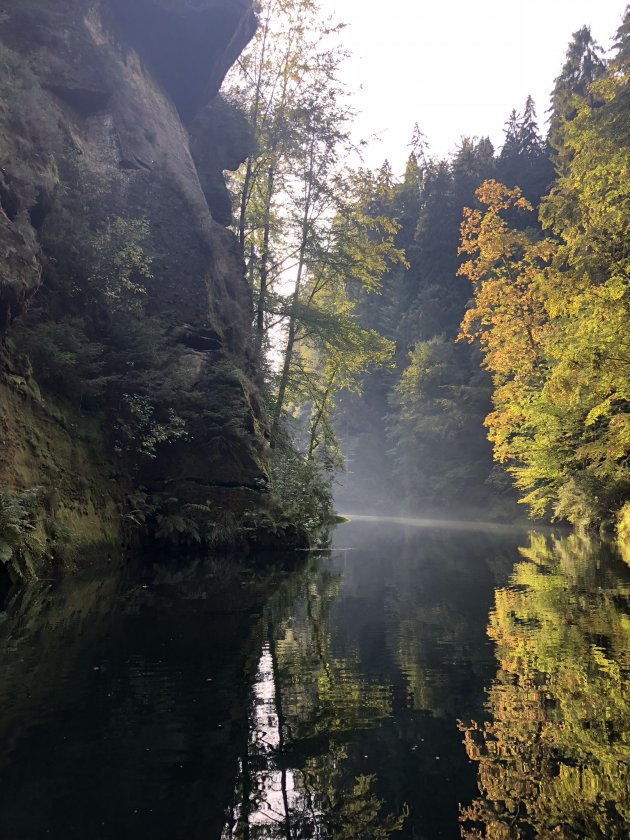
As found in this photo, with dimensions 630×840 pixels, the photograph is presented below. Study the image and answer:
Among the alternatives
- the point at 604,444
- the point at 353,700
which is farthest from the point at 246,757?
the point at 604,444

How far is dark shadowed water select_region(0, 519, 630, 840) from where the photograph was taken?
8.44ft

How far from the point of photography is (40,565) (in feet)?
30.1

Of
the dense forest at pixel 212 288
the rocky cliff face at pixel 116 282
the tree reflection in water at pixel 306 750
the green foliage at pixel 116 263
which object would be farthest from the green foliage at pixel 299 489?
the tree reflection in water at pixel 306 750

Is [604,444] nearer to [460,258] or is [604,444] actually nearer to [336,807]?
[336,807]

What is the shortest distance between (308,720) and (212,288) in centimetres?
1675

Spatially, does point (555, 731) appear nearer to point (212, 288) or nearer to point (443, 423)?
point (212, 288)

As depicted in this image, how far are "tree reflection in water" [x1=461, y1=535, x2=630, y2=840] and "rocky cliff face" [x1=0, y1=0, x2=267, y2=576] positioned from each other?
7890mm

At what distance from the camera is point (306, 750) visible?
129 inches

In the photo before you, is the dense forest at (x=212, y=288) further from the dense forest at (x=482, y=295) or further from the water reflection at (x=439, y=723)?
the water reflection at (x=439, y=723)

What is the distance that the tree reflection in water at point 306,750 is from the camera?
252 cm

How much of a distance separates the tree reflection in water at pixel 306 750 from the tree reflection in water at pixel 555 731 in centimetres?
52

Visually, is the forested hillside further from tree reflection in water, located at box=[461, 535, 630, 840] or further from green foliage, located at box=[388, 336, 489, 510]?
tree reflection in water, located at box=[461, 535, 630, 840]

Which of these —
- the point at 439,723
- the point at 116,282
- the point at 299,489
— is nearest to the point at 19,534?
the point at 439,723

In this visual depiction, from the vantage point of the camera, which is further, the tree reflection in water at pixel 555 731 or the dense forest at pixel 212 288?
the dense forest at pixel 212 288
